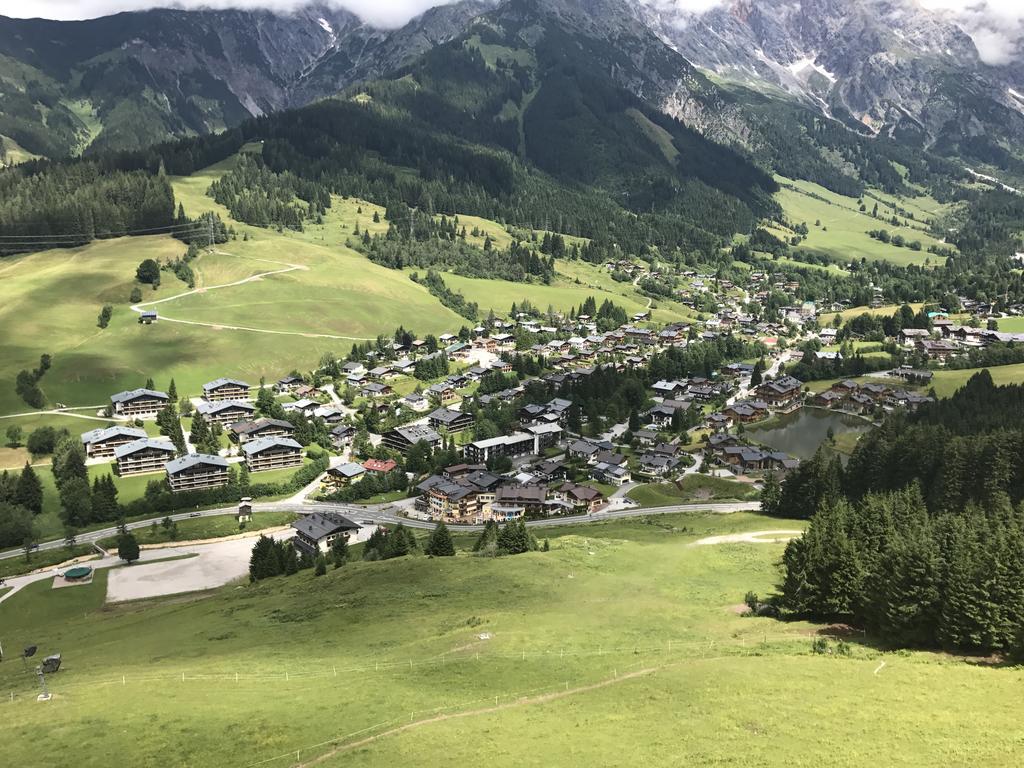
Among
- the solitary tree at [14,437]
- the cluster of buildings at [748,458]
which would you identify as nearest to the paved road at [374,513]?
the cluster of buildings at [748,458]

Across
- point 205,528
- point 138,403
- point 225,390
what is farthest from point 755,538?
point 138,403

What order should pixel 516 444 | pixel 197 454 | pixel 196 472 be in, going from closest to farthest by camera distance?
1. pixel 196 472
2. pixel 197 454
3. pixel 516 444

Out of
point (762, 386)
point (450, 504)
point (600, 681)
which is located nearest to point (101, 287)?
point (450, 504)

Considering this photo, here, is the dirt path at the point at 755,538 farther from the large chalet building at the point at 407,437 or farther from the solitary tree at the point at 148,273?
the solitary tree at the point at 148,273

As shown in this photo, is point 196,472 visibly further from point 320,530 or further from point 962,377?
point 962,377

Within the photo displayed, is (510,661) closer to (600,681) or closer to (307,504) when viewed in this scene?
(600,681)

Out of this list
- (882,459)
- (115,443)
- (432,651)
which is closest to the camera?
(432,651)

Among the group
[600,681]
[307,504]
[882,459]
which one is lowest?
[307,504]
